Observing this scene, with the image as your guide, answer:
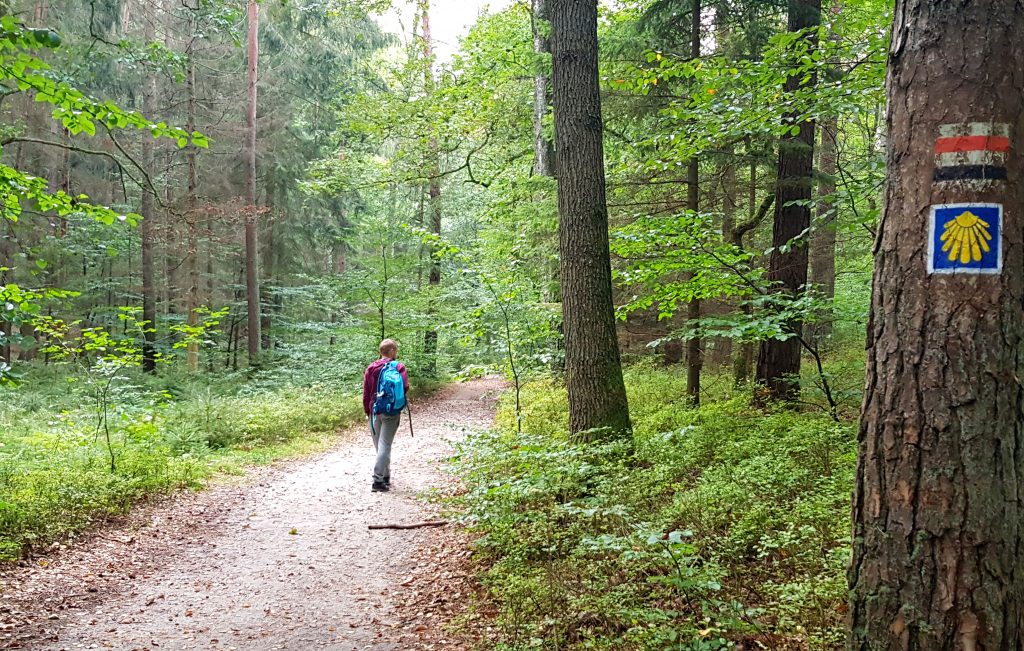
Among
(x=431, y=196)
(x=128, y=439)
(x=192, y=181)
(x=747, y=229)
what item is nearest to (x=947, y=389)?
(x=747, y=229)

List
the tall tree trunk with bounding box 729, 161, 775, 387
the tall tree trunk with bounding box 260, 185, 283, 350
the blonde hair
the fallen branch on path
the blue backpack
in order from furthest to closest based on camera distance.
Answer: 1. the tall tree trunk with bounding box 260, 185, 283, 350
2. the tall tree trunk with bounding box 729, 161, 775, 387
3. the blonde hair
4. the blue backpack
5. the fallen branch on path

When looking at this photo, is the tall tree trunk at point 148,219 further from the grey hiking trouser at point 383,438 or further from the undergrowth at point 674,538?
the undergrowth at point 674,538

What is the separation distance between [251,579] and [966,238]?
18.8ft

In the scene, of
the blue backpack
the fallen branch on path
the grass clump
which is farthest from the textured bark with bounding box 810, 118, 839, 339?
the grass clump

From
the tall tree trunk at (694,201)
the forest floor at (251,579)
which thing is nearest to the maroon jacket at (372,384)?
the forest floor at (251,579)

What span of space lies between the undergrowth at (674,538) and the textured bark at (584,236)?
0.62 meters

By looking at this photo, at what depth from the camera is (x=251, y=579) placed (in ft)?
17.1

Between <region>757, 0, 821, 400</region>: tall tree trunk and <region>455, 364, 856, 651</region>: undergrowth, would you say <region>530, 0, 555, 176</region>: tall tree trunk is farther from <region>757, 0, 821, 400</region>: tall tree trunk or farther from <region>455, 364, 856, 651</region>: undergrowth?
<region>455, 364, 856, 651</region>: undergrowth

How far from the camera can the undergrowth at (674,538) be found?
306 centimetres

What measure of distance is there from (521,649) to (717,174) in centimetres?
824

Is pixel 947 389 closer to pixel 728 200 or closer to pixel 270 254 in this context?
pixel 728 200

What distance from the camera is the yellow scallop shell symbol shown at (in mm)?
2008

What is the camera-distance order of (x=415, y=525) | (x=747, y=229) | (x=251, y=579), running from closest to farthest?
(x=251, y=579), (x=415, y=525), (x=747, y=229)

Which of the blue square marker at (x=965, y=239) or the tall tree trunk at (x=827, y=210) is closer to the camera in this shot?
the blue square marker at (x=965, y=239)
